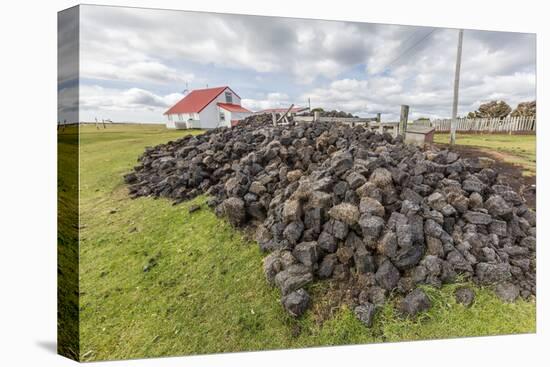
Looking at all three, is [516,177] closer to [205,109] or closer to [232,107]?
[232,107]

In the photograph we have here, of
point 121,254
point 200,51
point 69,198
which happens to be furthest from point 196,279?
A: point 200,51

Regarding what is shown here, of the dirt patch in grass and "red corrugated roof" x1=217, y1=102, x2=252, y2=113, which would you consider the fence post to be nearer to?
the dirt patch in grass

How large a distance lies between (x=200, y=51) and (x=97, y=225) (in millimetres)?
1822

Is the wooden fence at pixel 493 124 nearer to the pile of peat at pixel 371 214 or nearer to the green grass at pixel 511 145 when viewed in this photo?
the green grass at pixel 511 145

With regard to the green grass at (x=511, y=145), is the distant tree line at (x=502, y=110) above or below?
above

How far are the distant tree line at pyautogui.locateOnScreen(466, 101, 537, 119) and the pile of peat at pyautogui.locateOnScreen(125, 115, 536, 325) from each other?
48 centimetres

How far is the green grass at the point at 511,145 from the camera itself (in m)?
3.40

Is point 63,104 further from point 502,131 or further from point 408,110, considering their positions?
point 502,131

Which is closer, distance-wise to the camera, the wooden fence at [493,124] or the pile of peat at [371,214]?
the pile of peat at [371,214]

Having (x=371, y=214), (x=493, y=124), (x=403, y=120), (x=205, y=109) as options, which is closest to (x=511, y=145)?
(x=493, y=124)

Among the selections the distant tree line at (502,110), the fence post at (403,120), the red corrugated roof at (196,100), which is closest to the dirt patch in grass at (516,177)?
the distant tree line at (502,110)

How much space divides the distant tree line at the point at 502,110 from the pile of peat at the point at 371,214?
48 centimetres

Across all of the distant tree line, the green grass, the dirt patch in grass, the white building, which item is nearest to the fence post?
the green grass

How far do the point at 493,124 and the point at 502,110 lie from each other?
0.54 ft
